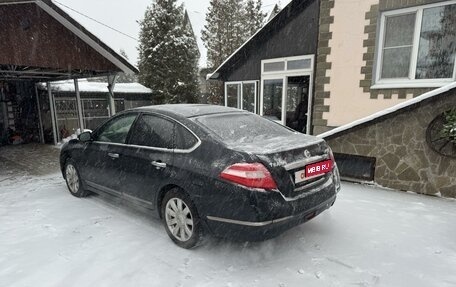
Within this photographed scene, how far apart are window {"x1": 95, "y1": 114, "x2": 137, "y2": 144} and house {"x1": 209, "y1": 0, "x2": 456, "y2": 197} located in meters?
3.65

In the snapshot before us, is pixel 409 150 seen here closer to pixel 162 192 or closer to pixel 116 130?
pixel 162 192

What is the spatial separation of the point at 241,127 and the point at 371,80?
4.87 metres

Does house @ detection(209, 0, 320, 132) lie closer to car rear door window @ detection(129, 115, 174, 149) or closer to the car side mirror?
car rear door window @ detection(129, 115, 174, 149)

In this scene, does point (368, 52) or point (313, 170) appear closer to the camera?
point (313, 170)

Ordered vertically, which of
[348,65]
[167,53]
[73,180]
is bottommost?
[73,180]

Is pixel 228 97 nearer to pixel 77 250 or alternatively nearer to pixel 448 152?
pixel 448 152

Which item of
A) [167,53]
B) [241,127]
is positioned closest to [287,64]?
[241,127]

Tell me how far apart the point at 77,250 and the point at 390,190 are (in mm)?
4774

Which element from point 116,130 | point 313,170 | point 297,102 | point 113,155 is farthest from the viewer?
point 297,102

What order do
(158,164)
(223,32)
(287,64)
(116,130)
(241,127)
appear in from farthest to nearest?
(223,32) → (287,64) → (116,130) → (241,127) → (158,164)

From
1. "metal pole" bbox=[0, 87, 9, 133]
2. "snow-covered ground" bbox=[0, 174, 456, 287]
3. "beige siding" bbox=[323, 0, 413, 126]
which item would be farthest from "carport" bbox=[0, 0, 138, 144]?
"beige siding" bbox=[323, 0, 413, 126]

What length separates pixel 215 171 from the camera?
2723mm

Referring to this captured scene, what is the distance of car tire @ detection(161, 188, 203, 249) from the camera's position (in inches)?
117

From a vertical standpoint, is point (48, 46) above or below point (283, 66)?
above
